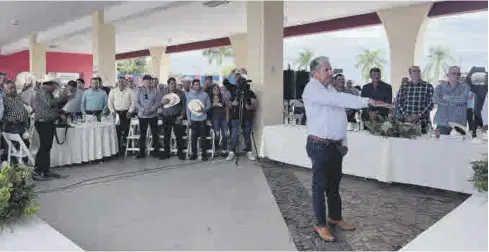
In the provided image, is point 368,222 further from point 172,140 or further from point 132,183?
point 172,140

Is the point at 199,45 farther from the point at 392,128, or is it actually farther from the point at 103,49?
the point at 392,128

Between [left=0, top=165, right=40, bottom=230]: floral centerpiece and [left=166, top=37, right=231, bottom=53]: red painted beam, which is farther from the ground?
[left=166, top=37, right=231, bottom=53]: red painted beam

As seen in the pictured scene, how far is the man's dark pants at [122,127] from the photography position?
22.9ft

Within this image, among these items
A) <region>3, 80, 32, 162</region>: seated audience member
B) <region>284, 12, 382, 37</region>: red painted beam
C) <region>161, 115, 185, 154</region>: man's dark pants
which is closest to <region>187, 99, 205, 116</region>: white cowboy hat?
<region>161, 115, 185, 154</region>: man's dark pants

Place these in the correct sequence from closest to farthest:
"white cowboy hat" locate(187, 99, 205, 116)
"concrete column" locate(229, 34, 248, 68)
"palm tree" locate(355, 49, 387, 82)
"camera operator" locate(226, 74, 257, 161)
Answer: "camera operator" locate(226, 74, 257, 161) < "white cowboy hat" locate(187, 99, 205, 116) < "concrete column" locate(229, 34, 248, 68) < "palm tree" locate(355, 49, 387, 82)

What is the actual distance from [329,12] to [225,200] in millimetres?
7409

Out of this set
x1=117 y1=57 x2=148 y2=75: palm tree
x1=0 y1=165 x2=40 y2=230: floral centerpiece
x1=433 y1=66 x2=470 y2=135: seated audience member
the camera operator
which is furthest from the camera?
x1=117 y1=57 x2=148 y2=75: palm tree

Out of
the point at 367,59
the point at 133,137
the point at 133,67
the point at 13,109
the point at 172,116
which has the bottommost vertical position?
the point at 133,137

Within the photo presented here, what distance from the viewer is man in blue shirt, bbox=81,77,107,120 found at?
6933 millimetres

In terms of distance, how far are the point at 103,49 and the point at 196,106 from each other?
4.87 m

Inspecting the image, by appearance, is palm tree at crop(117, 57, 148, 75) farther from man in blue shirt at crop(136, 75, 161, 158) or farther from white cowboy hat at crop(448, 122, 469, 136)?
white cowboy hat at crop(448, 122, 469, 136)

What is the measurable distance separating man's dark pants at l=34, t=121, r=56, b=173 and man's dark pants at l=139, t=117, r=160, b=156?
1.52 metres

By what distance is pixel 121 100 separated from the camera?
689 cm

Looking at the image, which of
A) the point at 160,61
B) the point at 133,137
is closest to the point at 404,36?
the point at 133,137
